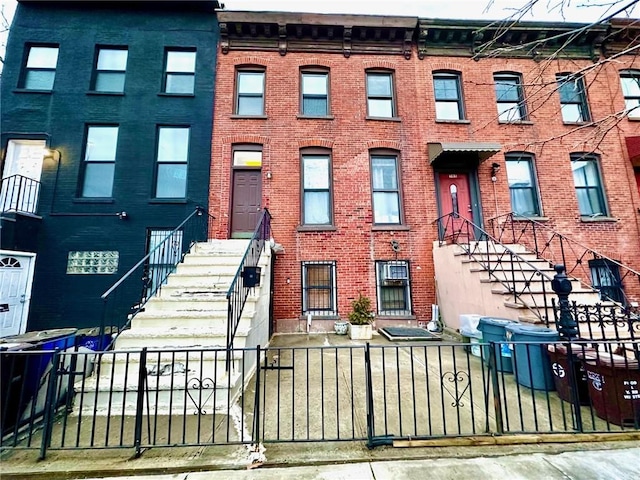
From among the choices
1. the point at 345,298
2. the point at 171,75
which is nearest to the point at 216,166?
the point at 171,75

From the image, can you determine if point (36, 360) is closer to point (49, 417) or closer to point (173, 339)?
point (49, 417)

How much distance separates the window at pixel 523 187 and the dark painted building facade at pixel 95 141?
9789 mm

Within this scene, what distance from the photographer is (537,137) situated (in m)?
9.47

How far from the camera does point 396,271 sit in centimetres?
868

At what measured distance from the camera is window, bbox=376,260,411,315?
335 inches

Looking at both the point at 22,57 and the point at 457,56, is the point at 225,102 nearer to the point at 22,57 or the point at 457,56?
the point at 22,57

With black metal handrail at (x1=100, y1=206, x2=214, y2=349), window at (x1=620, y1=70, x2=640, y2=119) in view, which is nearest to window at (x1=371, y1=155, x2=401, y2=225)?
black metal handrail at (x1=100, y1=206, x2=214, y2=349)

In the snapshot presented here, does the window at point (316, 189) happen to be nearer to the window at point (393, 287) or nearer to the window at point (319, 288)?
the window at point (319, 288)

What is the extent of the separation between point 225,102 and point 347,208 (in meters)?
5.26

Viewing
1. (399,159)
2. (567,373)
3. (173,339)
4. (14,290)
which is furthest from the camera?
(399,159)

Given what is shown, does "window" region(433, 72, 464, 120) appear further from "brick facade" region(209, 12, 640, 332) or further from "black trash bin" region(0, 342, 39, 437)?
"black trash bin" region(0, 342, 39, 437)

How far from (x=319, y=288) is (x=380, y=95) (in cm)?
689

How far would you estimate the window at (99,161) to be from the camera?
8578 mm

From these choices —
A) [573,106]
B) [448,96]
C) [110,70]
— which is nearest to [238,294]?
[110,70]
